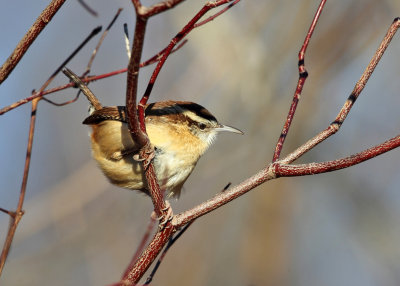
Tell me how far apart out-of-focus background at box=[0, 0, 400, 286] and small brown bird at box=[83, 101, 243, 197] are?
1.96 meters

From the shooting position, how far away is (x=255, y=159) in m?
7.23

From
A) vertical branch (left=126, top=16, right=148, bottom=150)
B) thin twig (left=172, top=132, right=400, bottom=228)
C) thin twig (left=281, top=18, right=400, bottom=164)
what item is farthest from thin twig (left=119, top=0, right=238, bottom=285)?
thin twig (left=281, top=18, right=400, bottom=164)

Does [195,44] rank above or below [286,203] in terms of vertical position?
above

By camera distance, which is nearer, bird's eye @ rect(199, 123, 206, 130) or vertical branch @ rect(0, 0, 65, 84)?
vertical branch @ rect(0, 0, 65, 84)

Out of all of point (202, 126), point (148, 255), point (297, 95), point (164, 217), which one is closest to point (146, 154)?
point (164, 217)

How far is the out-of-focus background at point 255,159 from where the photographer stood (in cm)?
639

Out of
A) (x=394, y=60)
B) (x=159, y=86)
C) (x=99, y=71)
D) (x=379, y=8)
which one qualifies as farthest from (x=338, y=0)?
(x=99, y=71)

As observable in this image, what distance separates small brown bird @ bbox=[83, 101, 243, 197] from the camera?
3.81m

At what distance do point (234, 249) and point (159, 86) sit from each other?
2571mm

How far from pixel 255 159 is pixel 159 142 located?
3.61 meters

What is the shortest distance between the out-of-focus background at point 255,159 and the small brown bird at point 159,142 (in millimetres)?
1955

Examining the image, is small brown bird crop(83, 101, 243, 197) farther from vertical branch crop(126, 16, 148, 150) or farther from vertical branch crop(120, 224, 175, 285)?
vertical branch crop(126, 16, 148, 150)

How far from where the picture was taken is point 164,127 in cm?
388

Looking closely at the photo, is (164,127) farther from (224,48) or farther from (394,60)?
(394,60)
